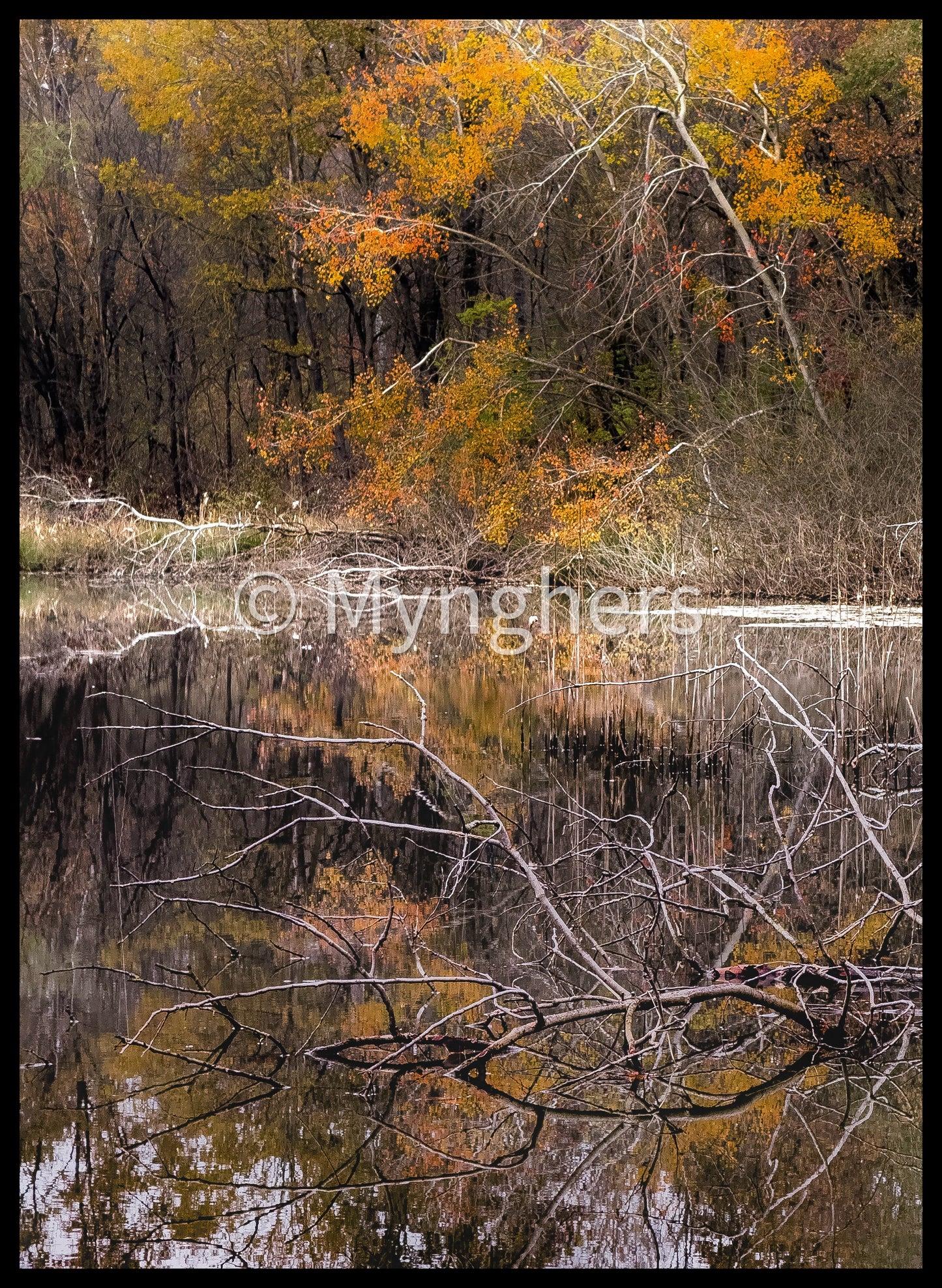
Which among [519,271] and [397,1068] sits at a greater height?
[519,271]

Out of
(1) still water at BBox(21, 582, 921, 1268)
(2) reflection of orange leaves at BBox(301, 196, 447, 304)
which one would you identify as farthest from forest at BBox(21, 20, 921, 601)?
(1) still water at BBox(21, 582, 921, 1268)

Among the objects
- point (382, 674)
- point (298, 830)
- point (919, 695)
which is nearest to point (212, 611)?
point (382, 674)

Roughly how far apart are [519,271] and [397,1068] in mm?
24475

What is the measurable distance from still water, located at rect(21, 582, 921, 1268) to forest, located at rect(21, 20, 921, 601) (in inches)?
432

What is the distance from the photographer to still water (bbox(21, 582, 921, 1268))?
3.42m

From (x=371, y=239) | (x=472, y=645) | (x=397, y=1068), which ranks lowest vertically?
(x=397, y=1068)

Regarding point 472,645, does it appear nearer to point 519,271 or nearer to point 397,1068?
point 397,1068

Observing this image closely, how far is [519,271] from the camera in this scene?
90.0 feet

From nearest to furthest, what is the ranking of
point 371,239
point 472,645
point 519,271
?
1. point 472,645
2. point 371,239
3. point 519,271

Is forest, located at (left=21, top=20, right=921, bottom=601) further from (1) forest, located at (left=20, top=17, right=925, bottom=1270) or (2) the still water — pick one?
(2) the still water

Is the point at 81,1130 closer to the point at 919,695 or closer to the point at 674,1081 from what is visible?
the point at 674,1081

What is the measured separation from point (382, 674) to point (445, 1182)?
9.56 m

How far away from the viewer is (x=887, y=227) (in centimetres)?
1989

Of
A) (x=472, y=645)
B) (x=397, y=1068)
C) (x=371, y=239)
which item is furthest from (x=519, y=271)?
(x=397, y=1068)
